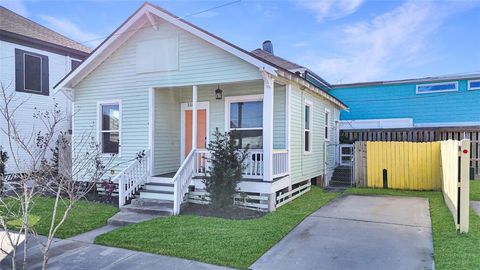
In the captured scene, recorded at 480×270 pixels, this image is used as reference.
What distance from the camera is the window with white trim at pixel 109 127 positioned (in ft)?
33.6

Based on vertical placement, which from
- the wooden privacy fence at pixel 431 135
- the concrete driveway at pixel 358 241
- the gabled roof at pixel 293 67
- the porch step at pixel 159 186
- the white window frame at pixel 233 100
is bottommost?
the concrete driveway at pixel 358 241

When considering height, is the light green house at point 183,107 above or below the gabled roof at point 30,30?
below

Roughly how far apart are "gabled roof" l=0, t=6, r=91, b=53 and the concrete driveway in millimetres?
13301

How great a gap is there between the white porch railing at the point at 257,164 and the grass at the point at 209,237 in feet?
3.96

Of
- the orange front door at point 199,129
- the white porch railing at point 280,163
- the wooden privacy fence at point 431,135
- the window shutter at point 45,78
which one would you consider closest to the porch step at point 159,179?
the orange front door at point 199,129

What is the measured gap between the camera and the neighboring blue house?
49.9 ft

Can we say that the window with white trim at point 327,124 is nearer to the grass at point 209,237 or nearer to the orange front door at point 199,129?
the orange front door at point 199,129

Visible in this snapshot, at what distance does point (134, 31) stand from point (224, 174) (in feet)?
17.4

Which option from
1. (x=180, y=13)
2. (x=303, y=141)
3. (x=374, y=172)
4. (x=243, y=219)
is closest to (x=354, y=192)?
(x=374, y=172)

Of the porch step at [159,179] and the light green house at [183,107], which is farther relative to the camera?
the porch step at [159,179]

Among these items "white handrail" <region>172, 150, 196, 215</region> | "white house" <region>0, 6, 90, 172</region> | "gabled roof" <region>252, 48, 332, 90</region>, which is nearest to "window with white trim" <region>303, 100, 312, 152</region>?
"white handrail" <region>172, 150, 196, 215</region>

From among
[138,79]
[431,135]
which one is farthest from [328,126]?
[138,79]

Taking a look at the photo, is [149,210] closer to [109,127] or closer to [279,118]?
[109,127]

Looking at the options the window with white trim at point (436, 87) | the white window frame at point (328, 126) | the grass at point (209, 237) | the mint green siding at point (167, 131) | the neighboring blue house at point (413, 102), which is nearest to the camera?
the grass at point (209, 237)
